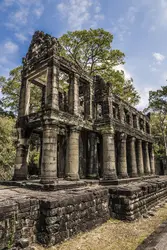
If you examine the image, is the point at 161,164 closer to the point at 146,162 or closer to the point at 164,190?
the point at 146,162

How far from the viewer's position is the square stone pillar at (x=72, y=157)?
816cm

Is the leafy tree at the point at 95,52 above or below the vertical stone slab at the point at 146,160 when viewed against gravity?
above

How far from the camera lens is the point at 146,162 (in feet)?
51.4

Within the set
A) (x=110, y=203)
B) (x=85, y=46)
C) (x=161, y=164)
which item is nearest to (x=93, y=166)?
(x=110, y=203)

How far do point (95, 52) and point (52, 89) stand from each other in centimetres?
1036

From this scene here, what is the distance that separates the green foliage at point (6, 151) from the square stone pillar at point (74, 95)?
8885 mm

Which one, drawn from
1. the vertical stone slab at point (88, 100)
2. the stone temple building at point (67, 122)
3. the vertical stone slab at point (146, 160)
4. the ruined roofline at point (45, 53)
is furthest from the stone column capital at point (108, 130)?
the vertical stone slab at point (146, 160)

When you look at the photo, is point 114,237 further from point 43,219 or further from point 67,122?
point 67,122

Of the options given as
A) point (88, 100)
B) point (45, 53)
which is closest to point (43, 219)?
point (88, 100)

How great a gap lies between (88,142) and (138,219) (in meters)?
6.00

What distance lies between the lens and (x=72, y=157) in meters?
8.38

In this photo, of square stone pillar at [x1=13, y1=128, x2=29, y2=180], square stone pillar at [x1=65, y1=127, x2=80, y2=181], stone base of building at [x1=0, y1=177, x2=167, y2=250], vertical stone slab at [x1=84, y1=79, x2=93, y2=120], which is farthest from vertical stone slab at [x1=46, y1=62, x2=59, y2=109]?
stone base of building at [x1=0, y1=177, x2=167, y2=250]

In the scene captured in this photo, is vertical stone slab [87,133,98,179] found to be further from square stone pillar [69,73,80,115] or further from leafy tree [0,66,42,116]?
leafy tree [0,66,42,116]

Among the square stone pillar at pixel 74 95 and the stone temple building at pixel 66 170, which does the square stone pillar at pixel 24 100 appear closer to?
the stone temple building at pixel 66 170
